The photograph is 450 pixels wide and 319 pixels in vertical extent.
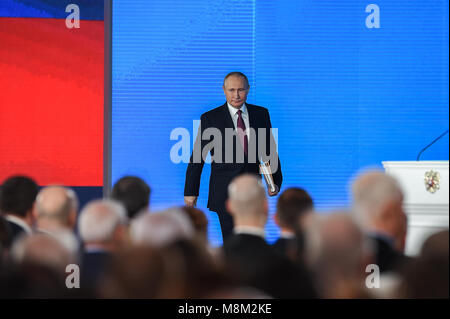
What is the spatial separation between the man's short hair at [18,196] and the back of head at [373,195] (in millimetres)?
1548

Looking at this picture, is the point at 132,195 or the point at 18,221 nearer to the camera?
the point at 18,221

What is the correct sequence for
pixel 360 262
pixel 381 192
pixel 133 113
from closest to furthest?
1. pixel 360 262
2. pixel 381 192
3. pixel 133 113

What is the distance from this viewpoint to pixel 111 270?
1.40 metres

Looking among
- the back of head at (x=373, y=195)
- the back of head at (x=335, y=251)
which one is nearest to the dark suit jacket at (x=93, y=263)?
the back of head at (x=335, y=251)

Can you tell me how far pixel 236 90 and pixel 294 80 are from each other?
117cm

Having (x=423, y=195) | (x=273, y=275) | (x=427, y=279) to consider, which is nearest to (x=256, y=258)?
(x=273, y=275)

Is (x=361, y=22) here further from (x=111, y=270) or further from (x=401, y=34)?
(x=111, y=270)

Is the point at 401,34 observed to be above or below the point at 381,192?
above

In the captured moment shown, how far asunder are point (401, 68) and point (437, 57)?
352 mm

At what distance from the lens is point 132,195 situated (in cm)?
319

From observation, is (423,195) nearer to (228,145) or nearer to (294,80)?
(228,145)

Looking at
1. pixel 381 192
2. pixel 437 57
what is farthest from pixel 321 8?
pixel 381 192

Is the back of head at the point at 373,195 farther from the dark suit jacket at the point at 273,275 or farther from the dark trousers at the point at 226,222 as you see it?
the dark trousers at the point at 226,222

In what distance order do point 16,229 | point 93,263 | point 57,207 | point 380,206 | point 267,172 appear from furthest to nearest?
1. point 267,172
2. point 16,229
3. point 57,207
4. point 380,206
5. point 93,263
